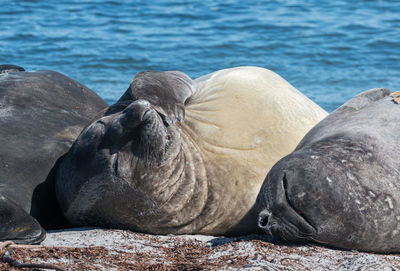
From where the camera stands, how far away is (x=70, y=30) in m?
13.6

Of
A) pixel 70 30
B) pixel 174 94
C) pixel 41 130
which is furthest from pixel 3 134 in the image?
pixel 70 30

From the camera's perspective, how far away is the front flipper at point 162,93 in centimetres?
413

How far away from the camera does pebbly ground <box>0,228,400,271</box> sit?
10.5 ft

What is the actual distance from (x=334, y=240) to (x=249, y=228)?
74 centimetres

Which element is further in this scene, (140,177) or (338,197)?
(140,177)

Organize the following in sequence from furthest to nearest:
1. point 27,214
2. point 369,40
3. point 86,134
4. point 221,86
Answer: point 369,40
point 221,86
point 86,134
point 27,214

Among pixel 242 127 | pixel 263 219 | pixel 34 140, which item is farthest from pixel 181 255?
pixel 34 140

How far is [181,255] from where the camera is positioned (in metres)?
3.50

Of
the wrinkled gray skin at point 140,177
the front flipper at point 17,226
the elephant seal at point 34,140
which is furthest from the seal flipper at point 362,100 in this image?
the front flipper at point 17,226

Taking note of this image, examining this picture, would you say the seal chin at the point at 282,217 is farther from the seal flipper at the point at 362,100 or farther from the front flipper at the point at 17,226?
the front flipper at the point at 17,226

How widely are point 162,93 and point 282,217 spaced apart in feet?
4.28

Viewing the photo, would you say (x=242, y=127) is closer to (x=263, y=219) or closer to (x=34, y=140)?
(x=263, y=219)

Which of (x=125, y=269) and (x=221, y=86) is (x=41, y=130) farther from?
(x=125, y=269)

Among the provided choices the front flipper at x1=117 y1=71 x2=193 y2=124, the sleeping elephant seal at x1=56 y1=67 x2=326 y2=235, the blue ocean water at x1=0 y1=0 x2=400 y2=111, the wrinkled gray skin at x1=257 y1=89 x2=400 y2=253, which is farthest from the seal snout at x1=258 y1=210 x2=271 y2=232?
the blue ocean water at x1=0 y1=0 x2=400 y2=111
